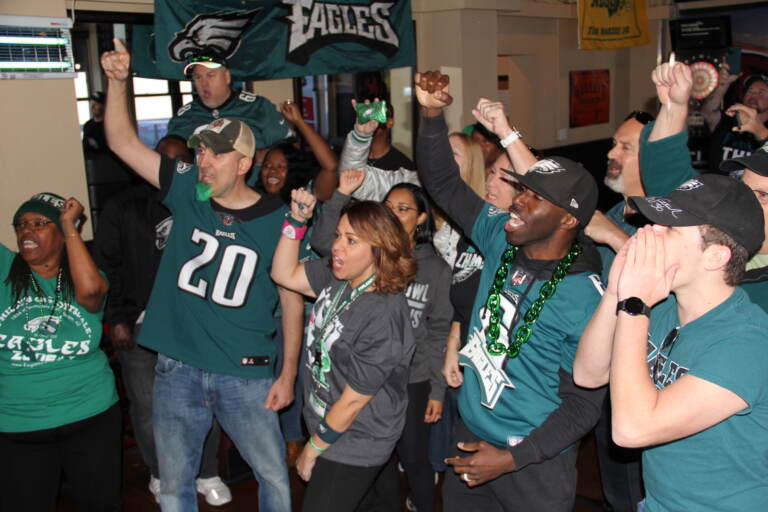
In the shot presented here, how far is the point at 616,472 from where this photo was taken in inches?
139

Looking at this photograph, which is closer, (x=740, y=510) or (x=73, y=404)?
(x=740, y=510)

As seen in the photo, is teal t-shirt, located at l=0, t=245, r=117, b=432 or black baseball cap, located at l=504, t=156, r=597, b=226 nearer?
black baseball cap, located at l=504, t=156, r=597, b=226

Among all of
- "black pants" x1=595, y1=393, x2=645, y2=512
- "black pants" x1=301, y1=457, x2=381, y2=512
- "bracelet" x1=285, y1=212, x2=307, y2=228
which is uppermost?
"bracelet" x1=285, y1=212, x2=307, y2=228

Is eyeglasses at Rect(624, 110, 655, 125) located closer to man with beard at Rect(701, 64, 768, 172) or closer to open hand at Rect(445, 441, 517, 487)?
open hand at Rect(445, 441, 517, 487)

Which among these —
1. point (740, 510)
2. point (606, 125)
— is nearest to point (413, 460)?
point (740, 510)

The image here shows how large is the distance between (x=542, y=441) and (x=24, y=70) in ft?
13.5

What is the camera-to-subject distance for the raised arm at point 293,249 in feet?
10.1

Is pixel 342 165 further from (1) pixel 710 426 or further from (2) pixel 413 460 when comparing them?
(1) pixel 710 426

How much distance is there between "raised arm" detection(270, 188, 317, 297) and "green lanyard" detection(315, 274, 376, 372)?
303 mm

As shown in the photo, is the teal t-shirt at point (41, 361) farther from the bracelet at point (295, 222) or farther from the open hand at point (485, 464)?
the open hand at point (485, 464)

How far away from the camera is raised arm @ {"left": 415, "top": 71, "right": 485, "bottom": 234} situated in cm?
291

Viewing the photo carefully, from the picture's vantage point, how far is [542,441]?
2539mm

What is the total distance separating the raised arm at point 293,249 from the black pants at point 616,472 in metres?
1.46

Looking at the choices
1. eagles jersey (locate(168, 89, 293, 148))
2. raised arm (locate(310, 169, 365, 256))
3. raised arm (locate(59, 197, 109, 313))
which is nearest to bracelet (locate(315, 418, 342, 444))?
raised arm (locate(310, 169, 365, 256))
